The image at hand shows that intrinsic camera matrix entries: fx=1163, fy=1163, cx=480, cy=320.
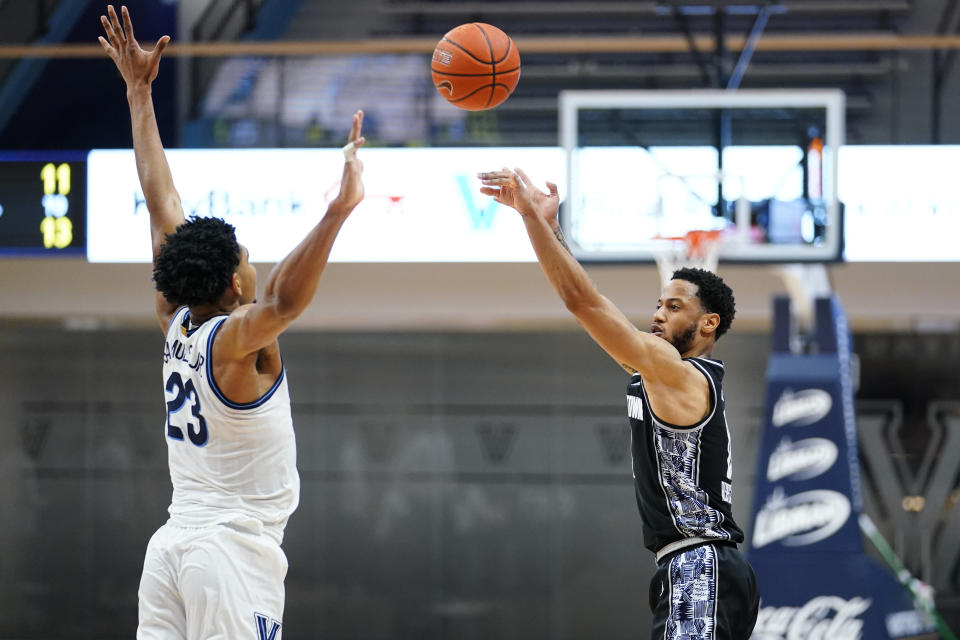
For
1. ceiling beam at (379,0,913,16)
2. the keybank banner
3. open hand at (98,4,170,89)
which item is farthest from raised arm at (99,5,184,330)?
ceiling beam at (379,0,913,16)

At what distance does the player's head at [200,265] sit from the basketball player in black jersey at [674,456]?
70cm

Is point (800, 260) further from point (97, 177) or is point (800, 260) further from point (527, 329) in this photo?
point (97, 177)

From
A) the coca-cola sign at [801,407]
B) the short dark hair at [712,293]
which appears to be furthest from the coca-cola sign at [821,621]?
the short dark hair at [712,293]

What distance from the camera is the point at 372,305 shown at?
984cm

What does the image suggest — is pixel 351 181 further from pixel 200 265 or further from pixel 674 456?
pixel 674 456

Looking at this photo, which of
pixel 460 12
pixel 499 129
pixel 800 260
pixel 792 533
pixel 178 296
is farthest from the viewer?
pixel 460 12

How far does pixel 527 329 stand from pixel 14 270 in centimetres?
452

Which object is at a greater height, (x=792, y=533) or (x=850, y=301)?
(x=850, y=301)

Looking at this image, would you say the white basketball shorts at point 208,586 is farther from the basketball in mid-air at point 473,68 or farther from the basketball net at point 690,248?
the basketball net at point 690,248

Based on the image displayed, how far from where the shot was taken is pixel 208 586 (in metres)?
2.82

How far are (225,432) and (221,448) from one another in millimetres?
45

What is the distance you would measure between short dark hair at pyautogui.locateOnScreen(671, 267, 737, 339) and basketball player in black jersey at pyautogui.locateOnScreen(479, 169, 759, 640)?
0.52ft

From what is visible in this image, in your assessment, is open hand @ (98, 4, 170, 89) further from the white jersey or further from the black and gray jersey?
the black and gray jersey

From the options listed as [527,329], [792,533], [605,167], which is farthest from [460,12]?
[792,533]
